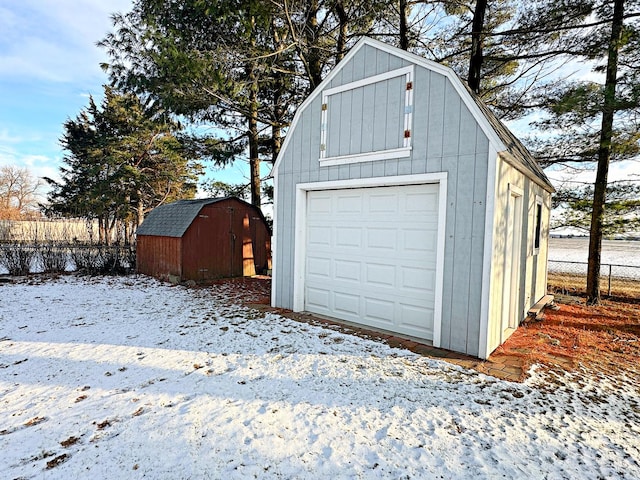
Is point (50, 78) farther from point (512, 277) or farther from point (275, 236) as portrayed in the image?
point (512, 277)

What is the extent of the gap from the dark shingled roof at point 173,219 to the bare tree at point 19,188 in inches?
955

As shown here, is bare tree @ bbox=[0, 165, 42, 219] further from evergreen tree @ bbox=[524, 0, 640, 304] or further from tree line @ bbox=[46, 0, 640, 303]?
evergreen tree @ bbox=[524, 0, 640, 304]

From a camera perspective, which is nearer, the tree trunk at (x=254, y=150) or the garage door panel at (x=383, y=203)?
the garage door panel at (x=383, y=203)

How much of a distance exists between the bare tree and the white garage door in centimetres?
3084

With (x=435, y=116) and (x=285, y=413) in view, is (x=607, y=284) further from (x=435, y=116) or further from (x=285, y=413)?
(x=285, y=413)

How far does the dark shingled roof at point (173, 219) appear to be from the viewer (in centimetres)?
874

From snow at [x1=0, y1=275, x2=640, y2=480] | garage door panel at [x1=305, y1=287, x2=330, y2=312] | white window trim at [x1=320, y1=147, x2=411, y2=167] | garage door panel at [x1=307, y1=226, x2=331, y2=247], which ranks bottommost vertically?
snow at [x1=0, y1=275, x2=640, y2=480]

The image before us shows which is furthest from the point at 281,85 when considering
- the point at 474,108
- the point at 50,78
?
the point at 50,78

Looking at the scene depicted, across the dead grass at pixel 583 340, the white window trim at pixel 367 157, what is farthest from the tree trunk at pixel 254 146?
the dead grass at pixel 583 340

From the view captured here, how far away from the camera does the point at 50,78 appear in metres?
10.8

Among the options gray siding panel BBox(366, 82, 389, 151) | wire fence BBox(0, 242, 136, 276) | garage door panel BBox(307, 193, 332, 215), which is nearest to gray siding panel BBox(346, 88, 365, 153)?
gray siding panel BBox(366, 82, 389, 151)

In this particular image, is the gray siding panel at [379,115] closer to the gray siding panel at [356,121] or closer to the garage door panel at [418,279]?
the gray siding panel at [356,121]

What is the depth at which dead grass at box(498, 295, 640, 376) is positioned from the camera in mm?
3846

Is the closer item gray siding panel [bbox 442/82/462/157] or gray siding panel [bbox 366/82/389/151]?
gray siding panel [bbox 442/82/462/157]
